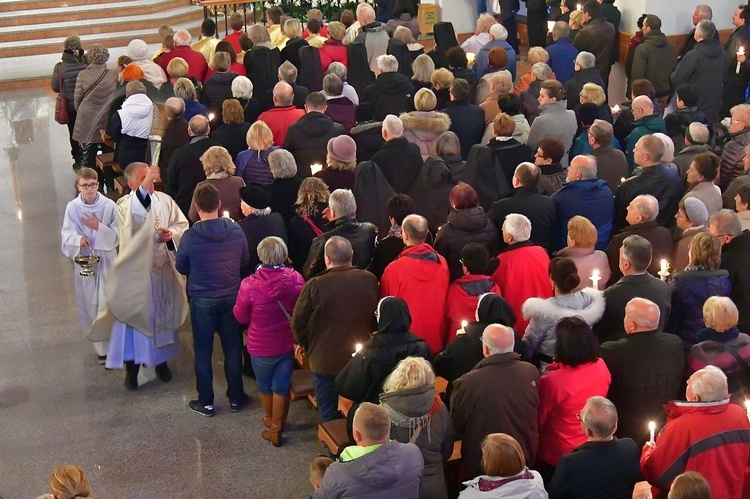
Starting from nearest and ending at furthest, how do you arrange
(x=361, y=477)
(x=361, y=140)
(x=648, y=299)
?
(x=361, y=477)
(x=648, y=299)
(x=361, y=140)

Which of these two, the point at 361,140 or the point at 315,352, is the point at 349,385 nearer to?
the point at 315,352


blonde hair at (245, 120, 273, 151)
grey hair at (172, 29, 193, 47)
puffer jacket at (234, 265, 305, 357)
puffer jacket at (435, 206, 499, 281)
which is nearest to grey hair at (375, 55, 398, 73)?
blonde hair at (245, 120, 273, 151)

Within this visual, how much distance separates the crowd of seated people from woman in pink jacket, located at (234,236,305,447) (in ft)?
0.04

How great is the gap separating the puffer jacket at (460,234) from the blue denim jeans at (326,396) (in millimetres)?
1150

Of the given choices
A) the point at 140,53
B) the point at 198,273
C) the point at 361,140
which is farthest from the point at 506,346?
the point at 140,53

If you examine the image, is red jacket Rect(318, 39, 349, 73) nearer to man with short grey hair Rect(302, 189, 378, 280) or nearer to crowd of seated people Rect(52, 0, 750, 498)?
crowd of seated people Rect(52, 0, 750, 498)

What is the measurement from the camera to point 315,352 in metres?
6.41

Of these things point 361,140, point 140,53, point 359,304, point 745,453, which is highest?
point 140,53

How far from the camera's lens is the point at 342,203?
6766mm

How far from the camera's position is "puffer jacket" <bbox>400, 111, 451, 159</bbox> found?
8.84 metres

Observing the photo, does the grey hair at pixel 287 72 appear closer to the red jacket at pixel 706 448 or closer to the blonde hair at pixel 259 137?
the blonde hair at pixel 259 137

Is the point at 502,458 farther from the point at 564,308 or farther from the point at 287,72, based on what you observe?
the point at 287,72

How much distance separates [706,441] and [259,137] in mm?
4485

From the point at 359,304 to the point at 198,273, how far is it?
4.15ft
